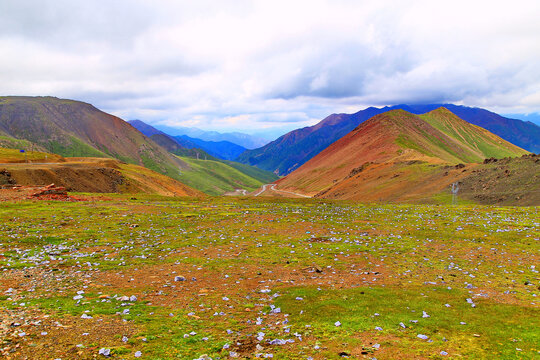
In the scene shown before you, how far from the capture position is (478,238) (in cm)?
2578

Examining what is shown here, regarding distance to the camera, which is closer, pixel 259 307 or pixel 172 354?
pixel 172 354

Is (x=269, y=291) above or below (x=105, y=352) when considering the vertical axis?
below

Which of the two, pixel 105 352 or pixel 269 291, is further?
pixel 269 291

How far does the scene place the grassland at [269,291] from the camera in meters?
10.1

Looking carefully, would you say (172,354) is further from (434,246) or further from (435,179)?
(435,179)

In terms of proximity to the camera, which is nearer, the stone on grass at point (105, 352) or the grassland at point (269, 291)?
the stone on grass at point (105, 352)

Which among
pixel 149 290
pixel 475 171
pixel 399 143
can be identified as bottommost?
pixel 149 290

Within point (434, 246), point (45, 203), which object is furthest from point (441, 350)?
point (45, 203)

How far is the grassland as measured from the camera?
1006cm

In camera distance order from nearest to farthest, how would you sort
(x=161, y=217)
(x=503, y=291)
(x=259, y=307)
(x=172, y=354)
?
(x=172, y=354), (x=259, y=307), (x=503, y=291), (x=161, y=217)

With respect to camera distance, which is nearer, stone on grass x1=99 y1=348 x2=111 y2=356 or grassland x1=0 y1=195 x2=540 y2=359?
stone on grass x1=99 y1=348 x2=111 y2=356

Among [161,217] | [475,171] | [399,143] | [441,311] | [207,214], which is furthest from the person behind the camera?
[399,143]

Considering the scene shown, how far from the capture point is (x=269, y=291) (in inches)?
614

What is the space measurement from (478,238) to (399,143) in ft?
611
